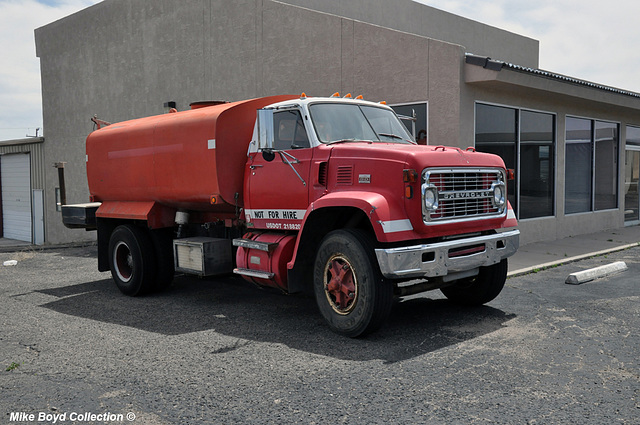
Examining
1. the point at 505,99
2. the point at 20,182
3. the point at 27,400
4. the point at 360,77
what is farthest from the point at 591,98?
the point at 20,182

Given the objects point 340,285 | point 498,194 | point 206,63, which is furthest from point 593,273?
point 206,63

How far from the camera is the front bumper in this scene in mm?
5957

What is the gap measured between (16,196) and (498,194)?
84.8ft

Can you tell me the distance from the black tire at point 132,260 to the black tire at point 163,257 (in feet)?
0.27

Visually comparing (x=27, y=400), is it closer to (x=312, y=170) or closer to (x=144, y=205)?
(x=312, y=170)

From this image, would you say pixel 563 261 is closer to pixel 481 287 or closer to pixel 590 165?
pixel 481 287

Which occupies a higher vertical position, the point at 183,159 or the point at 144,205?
the point at 183,159

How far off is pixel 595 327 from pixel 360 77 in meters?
8.04

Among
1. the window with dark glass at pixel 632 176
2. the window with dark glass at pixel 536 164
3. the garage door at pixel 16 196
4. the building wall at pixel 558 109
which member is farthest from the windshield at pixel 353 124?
the garage door at pixel 16 196

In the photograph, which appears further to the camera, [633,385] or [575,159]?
[575,159]

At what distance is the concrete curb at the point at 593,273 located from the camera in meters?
9.28

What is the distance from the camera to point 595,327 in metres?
6.71

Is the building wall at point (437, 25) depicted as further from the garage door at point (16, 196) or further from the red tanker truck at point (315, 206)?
the garage door at point (16, 196)

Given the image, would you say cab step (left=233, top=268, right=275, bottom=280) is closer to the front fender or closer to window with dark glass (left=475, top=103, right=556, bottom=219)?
the front fender
